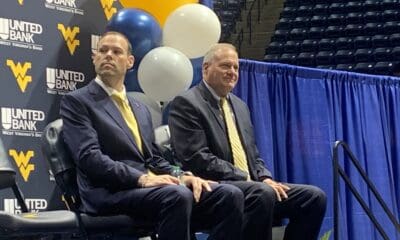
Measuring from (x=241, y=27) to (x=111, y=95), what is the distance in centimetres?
1112

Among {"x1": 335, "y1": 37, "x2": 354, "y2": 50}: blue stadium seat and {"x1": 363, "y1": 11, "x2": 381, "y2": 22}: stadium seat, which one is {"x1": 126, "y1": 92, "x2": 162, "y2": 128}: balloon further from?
{"x1": 363, "y1": 11, "x2": 381, "y2": 22}: stadium seat

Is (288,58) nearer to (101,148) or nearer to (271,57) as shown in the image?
(271,57)

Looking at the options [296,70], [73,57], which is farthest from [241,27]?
[73,57]

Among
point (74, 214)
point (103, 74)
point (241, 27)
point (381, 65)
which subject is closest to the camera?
point (74, 214)

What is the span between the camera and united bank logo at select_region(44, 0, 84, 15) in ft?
16.0

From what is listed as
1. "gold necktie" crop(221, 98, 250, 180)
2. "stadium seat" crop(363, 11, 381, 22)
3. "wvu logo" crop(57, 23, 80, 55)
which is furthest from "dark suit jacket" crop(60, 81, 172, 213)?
"stadium seat" crop(363, 11, 381, 22)

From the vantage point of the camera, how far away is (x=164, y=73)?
4.72m

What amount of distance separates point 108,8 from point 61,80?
0.65 m

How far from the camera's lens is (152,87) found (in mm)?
4785

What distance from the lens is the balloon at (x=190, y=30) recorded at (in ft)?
16.2

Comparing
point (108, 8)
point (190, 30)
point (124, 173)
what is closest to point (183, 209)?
point (124, 173)

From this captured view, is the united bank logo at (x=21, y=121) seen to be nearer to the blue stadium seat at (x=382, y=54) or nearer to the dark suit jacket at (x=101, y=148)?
the dark suit jacket at (x=101, y=148)

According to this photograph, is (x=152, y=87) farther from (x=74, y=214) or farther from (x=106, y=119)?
(x=74, y=214)

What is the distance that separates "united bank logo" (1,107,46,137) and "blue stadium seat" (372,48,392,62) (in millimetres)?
9103
